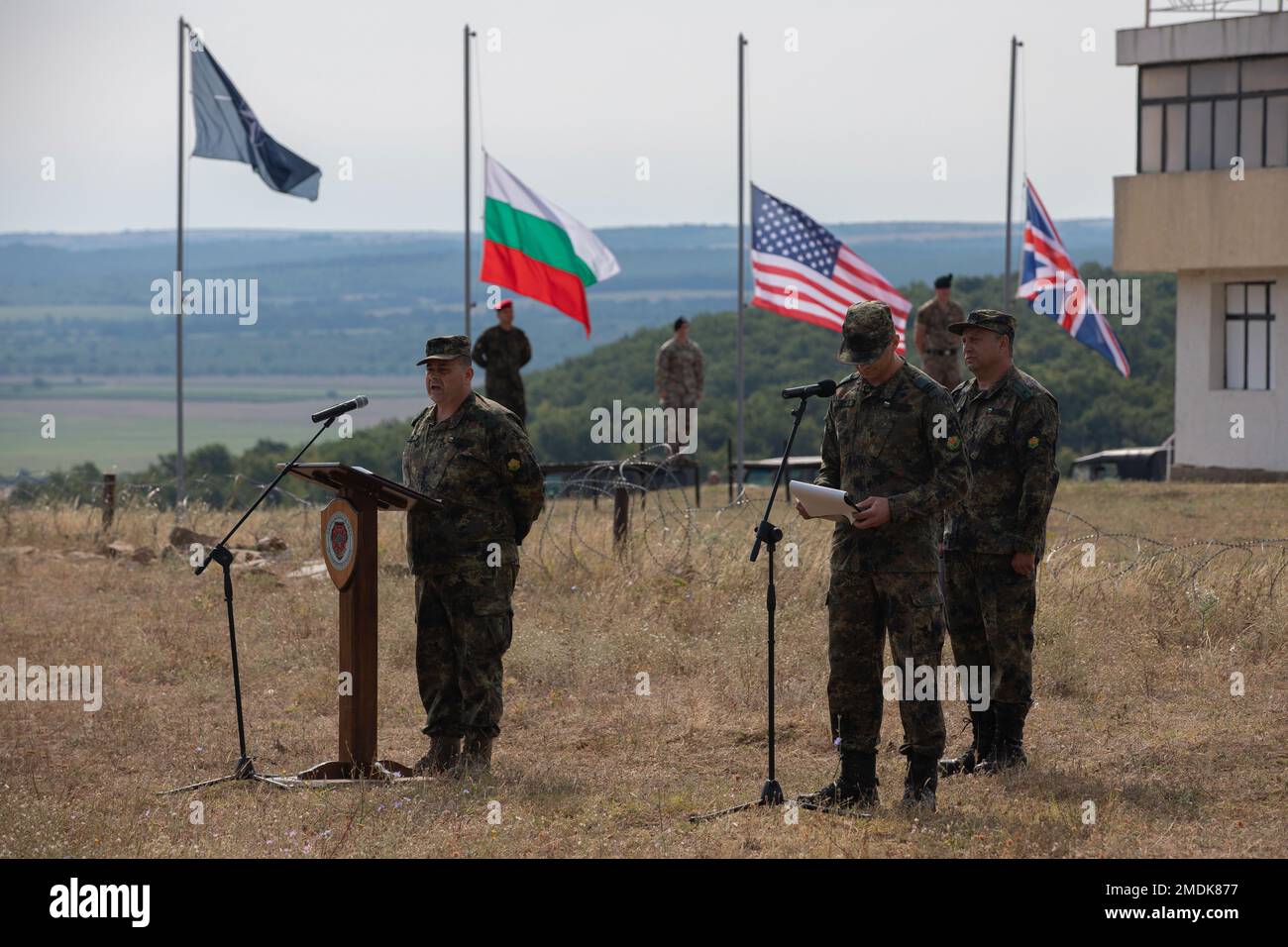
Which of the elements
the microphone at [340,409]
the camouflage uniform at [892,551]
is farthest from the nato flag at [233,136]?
the camouflage uniform at [892,551]

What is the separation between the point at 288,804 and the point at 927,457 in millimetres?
3104

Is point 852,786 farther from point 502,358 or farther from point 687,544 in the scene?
point 502,358

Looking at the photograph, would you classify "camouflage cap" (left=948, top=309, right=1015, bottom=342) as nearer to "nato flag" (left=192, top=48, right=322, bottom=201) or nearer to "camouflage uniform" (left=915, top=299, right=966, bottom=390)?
"camouflage uniform" (left=915, top=299, right=966, bottom=390)

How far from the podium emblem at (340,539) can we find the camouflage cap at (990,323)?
2.86m

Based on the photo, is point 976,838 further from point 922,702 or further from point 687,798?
point 687,798

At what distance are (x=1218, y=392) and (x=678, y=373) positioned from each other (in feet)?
37.2

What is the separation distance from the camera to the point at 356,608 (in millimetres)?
7992

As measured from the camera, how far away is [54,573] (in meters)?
14.9

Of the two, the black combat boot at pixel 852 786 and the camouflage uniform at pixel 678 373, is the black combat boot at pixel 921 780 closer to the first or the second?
the black combat boot at pixel 852 786

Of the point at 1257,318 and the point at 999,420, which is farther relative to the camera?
the point at 1257,318

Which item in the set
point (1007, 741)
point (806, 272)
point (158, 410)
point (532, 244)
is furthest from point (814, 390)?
point (158, 410)

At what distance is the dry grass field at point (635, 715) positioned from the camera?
6.89 m

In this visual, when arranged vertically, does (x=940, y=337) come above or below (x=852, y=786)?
above
